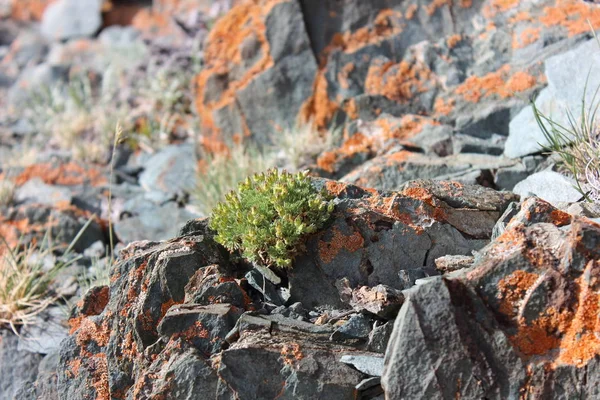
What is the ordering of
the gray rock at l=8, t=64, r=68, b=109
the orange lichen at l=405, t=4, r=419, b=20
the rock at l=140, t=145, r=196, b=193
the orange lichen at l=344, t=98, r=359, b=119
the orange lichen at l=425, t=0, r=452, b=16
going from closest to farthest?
the orange lichen at l=344, t=98, r=359, b=119 < the orange lichen at l=425, t=0, r=452, b=16 < the orange lichen at l=405, t=4, r=419, b=20 < the rock at l=140, t=145, r=196, b=193 < the gray rock at l=8, t=64, r=68, b=109

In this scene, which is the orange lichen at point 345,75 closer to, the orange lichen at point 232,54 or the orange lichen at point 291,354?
the orange lichen at point 232,54

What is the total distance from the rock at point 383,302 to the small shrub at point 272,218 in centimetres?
55

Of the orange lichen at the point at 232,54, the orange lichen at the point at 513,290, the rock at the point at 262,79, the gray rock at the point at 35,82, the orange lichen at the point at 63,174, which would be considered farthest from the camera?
the gray rock at the point at 35,82

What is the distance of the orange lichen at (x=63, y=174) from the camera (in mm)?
7953

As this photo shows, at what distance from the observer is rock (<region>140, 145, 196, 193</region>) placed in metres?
7.77

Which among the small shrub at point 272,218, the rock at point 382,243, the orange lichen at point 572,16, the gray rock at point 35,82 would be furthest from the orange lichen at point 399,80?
the gray rock at point 35,82

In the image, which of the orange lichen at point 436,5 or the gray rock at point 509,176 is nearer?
the gray rock at point 509,176

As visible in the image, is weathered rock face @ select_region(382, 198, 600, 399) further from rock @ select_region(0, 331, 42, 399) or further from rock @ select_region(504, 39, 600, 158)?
rock @ select_region(0, 331, 42, 399)

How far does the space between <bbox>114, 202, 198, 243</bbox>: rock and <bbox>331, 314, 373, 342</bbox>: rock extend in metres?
3.32

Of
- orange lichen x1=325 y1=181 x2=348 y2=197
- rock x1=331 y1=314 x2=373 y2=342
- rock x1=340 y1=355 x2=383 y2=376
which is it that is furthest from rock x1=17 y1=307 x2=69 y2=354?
rock x1=340 y1=355 x2=383 y2=376

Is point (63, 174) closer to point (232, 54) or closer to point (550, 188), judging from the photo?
point (232, 54)

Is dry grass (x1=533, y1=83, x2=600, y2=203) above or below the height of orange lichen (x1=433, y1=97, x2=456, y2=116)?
above

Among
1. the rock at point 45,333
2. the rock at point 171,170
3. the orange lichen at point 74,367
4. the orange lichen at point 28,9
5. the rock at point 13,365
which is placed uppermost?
the orange lichen at point 28,9

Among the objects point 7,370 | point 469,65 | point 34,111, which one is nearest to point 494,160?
point 469,65
